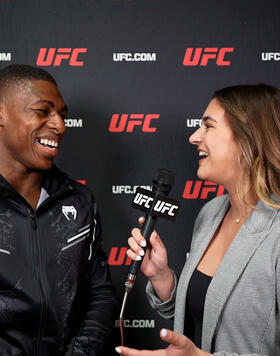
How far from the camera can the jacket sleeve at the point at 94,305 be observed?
4.38ft

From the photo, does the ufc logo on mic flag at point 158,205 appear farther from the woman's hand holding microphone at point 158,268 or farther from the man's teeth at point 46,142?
the man's teeth at point 46,142

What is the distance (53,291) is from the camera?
1281 mm

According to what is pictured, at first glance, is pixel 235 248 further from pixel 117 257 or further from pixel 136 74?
pixel 136 74

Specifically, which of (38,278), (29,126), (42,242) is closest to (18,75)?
(29,126)

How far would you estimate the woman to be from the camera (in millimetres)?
1126

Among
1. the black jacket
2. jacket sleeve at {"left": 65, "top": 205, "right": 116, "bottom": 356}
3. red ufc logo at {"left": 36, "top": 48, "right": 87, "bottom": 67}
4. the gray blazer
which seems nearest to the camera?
the gray blazer

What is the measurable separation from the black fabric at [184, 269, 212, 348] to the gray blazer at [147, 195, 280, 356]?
0.19 ft

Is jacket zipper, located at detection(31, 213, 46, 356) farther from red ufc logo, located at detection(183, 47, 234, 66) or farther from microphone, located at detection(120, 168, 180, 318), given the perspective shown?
red ufc logo, located at detection(183, 47, 234, 66)

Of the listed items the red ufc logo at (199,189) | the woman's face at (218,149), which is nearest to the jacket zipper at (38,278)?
the woman's face at (218,149)

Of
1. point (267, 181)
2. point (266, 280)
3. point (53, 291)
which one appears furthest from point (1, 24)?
point (266, 280)

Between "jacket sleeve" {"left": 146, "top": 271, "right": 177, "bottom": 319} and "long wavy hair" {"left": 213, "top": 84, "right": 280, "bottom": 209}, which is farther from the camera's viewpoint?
"jacket sleeve" {"left": 146, "top": 271, "right": 177, "bottom": 319}

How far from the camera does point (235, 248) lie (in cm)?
121

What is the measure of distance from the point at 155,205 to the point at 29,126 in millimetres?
479

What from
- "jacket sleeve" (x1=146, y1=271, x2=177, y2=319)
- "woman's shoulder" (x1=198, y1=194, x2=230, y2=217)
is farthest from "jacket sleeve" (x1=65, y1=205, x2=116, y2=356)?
"woman's shoulder" (x1=198, y1=194, x2=230, y2=217)
